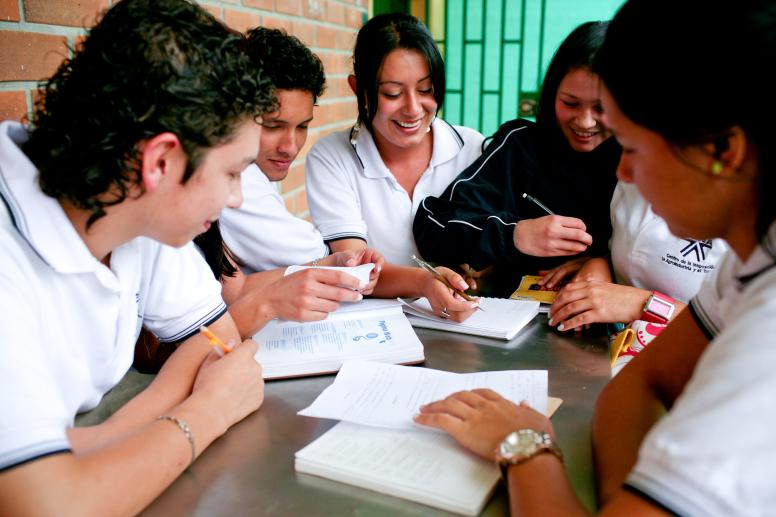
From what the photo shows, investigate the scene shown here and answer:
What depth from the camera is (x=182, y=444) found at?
2.81 feet

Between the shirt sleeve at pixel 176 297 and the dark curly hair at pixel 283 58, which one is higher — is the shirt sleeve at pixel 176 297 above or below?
below

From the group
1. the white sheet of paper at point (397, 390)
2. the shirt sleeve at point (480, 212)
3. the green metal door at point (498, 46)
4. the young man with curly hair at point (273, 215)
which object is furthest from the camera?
the green metal door at point (498, 46)

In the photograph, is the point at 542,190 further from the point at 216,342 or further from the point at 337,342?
the point at 216,342

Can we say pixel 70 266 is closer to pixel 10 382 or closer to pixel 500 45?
pixel 10 382

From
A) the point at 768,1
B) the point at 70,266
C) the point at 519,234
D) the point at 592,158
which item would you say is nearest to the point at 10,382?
the point at 70,266

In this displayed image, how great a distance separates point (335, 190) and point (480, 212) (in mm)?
474

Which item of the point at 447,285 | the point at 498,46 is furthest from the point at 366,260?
the point at 498,46

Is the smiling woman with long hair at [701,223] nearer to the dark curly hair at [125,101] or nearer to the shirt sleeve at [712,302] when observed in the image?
the shirt sleeve at [712,302]

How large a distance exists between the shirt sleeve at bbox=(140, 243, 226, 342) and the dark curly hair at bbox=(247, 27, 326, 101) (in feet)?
1.92

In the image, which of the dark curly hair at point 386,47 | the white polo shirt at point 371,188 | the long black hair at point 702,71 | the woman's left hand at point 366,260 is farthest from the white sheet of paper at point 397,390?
the dark curly hair at point 386,47

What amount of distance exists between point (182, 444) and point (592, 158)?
1.42 meters

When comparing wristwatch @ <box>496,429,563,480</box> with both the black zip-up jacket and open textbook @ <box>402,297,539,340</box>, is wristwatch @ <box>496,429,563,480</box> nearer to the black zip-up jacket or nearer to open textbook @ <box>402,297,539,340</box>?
open textbook @ <box>402,297,539,340</box>

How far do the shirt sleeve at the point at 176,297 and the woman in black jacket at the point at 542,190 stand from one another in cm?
82

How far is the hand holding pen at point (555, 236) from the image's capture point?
1.61 meters
